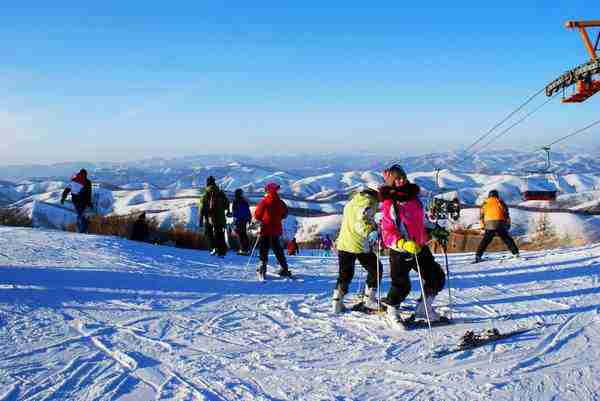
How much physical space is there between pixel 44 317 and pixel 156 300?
1.59 m

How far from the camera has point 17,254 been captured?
32.6ft

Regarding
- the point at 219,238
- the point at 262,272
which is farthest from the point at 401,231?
the point at 219,238

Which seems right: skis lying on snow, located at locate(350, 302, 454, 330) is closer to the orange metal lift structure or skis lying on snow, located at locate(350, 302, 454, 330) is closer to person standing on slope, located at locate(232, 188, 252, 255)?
person standing on slope, located at locate(232, 188, 252, 255)

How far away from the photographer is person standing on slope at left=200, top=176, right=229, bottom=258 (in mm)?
12560

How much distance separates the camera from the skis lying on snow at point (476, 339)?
4.84 meters

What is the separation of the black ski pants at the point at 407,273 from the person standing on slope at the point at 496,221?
652 cm

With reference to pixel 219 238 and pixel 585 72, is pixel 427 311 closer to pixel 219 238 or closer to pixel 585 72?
pixel 219 238

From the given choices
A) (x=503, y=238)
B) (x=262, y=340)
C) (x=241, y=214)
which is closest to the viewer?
(x=262, y=340)

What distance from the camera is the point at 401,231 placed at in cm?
559

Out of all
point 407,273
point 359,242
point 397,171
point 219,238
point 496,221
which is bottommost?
point 219,238

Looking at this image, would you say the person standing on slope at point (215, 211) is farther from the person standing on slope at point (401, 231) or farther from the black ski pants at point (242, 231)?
the person standing on slope at point (401, 231)

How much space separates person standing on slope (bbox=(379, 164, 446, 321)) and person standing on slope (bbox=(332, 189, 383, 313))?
523mm

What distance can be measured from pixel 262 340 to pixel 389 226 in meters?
1.86

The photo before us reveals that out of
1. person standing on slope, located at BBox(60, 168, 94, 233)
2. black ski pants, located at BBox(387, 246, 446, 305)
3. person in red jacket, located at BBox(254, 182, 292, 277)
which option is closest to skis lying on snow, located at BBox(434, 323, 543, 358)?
black ski pants, located at BBox(387, 246, 446, 305)
